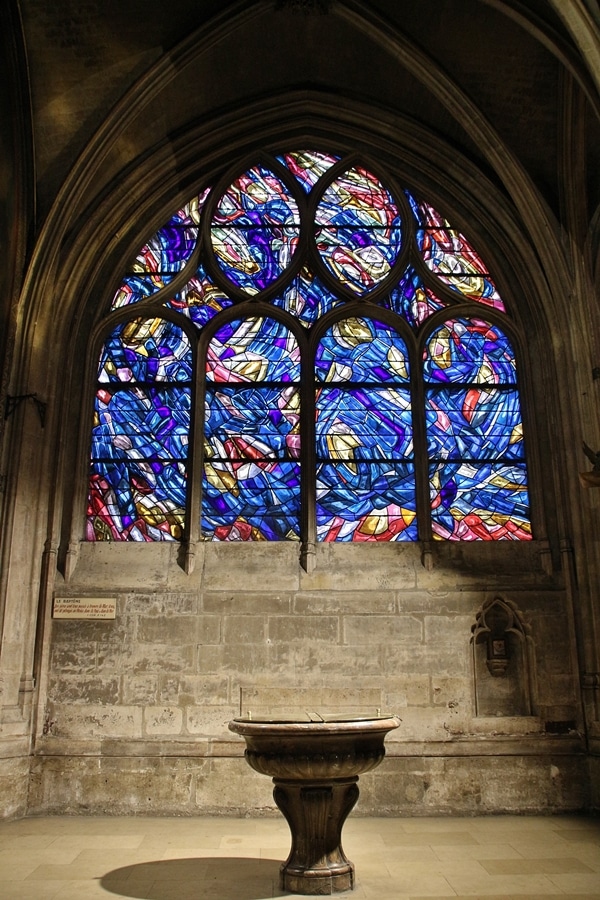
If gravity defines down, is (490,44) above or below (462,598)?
above

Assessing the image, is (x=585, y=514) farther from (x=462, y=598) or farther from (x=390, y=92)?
(x=390, y=92)

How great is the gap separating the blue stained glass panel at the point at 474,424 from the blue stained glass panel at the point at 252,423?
136 cm

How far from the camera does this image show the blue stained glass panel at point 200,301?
29.2ft

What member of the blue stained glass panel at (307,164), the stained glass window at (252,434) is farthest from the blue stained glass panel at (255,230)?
the stained glass window at (252,434)

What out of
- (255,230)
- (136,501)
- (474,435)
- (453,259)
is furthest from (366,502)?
(255,230)

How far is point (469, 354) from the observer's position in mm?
8859

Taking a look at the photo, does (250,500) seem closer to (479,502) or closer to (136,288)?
(479,502)

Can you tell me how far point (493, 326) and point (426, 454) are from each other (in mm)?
1656

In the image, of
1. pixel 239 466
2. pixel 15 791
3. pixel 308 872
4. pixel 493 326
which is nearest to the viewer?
pixel 308 872

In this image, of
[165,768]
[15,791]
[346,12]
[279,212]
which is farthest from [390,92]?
[15,791]

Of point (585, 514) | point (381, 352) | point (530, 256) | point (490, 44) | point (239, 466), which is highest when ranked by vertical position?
point (490, 44)

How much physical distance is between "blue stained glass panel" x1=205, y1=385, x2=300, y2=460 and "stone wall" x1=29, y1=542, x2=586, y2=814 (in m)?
0.99

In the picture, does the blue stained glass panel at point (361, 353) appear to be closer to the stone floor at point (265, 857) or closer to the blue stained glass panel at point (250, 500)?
the blue stained glass panel at point (250, 500)

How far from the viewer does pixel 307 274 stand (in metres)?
9.12
